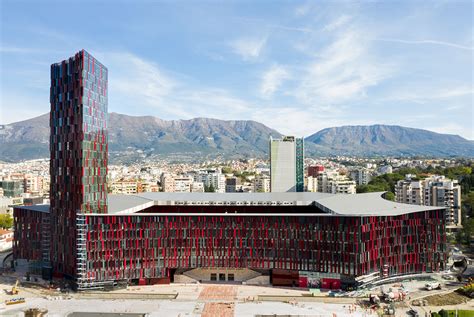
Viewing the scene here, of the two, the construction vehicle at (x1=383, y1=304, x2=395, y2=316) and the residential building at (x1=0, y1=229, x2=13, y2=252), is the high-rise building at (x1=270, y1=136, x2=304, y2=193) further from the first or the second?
the construction vehicle at (x1=383, y1=304, x2=395, y2=316)

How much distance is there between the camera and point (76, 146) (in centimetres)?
8838

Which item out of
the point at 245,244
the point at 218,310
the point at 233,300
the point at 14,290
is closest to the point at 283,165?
the point at 245,244

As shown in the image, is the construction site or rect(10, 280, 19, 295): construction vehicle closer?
the construction site

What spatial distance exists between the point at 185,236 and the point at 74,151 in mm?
28763

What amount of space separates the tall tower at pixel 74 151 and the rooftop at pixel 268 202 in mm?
7349

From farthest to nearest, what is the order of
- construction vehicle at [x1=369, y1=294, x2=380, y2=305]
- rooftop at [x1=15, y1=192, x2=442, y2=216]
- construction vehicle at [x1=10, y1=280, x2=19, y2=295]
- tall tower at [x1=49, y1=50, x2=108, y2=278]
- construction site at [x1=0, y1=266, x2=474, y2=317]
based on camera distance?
rooftop at [x1=15, y1=192, x2=442, y2=216], tall tower at [x1=49, y1=50, x2=108, y2=278], construction vehicle at [x1=10, y1=280, x2=19, y2=295], construction vehicle at [x1=369, y1=294, x2=380, y2=305], construction site at [x1=0, y1=266, x2=474, y2=317]

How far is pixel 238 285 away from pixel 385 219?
33186 mm

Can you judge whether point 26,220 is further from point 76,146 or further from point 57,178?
point 76,146

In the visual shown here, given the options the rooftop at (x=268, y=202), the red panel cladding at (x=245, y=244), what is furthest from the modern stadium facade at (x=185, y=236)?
the rooftop at (x=268, y=202)

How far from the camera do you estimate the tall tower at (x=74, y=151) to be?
3442 inches

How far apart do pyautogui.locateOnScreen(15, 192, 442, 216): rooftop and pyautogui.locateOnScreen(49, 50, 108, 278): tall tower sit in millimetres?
7349

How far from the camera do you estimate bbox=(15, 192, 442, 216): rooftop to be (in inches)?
3652

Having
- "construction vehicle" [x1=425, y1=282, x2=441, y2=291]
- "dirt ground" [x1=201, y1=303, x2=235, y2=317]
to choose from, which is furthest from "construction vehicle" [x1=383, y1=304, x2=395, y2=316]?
"dirt ground" [x1=201, y1=303, x2=235, y2=317]

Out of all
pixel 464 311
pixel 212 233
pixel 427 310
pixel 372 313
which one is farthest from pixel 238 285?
pixel 464 311
